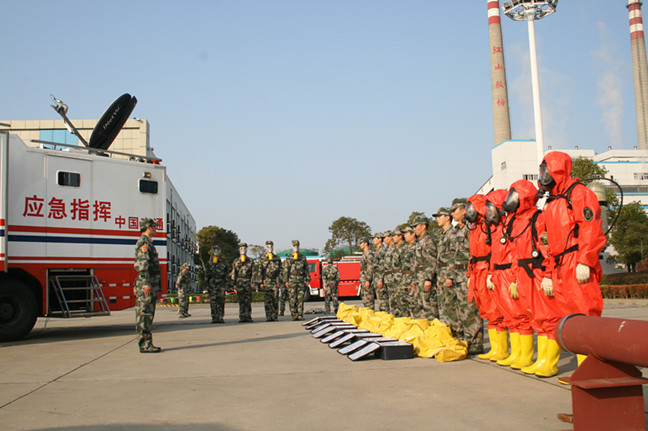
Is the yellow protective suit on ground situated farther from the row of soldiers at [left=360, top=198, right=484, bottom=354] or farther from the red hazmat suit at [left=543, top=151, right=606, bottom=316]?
the red hazmat suit at [left=543, top=151, right=606, bottom=316]

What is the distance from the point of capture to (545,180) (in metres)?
5.50

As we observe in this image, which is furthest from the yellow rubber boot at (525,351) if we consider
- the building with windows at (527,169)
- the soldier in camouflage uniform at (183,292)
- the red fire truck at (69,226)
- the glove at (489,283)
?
the building with windows at (527,169)

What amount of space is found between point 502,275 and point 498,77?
2905 inches

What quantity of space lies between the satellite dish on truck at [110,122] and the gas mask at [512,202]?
29.0ft

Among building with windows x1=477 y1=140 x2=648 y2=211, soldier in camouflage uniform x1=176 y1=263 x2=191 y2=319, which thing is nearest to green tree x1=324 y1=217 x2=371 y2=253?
building with windows x1=477 y1=140 x2=648 y2=211

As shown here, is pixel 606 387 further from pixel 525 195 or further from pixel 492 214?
pixel 492 214

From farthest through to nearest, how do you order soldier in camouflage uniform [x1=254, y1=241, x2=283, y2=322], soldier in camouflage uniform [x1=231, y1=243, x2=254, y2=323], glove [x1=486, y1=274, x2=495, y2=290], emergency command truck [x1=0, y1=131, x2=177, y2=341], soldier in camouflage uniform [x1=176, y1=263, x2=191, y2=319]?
soldier in camouflage uniform [x1=176, y1=263, x2=191, y2=319], soldier in camouflage uniform [x1=254, y1=241, x2=283, y2=322], soldier in camouflage uniform [x1=231, y1=243, x2=254, y2=323], emergency command truck [x1=0, y1=131, x2=177, y2=341], glove [x1=486, y1=274, x2=495, y2=290]

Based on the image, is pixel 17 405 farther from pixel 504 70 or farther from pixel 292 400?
pixel 504 70

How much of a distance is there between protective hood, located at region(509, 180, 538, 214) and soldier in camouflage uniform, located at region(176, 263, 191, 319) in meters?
12.7

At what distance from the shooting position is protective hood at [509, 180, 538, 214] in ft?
20.4

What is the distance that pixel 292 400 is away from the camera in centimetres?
484

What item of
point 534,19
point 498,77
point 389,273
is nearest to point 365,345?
point 389,273

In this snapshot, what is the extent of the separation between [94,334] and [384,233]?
26.0ft

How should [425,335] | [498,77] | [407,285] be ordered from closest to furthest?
[425,335], [407,285], [498,77]
